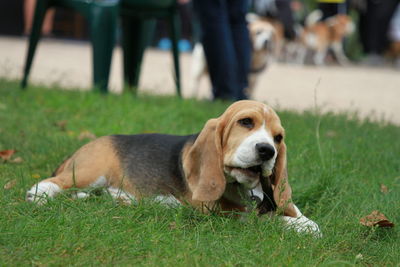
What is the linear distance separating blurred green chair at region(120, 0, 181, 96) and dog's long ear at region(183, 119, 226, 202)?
386cm

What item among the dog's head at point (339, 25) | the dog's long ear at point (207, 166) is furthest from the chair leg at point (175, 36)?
the dog's head at point (339, 25)

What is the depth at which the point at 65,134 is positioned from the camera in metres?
5.64

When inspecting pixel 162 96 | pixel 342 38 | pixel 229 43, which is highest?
pixel 229 43

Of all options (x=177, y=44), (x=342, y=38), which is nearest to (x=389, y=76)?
(x=342, y=38)

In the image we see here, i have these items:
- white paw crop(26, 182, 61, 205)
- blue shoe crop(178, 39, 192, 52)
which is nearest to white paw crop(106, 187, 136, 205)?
white paw crop(26, 182, 61, 205)

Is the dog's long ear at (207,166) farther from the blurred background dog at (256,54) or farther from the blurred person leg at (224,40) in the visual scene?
the blurred background dog at (256,54)

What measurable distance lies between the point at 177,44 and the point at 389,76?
9.06 metres

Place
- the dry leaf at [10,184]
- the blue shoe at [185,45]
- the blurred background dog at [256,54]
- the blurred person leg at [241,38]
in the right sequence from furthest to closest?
the blue shoe at [185,45]
the blurred background dog at [256,54]
the blurred person leg at [241,38]
the dry leaf at [10,184]

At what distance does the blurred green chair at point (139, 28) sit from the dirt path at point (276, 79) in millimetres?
345

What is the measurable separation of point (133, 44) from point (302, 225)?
16.6 feet

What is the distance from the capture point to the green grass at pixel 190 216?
3070 millimetres

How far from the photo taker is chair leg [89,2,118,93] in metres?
7.30

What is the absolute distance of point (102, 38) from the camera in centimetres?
736

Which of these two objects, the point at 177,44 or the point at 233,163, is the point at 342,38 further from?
the point at 233,163
